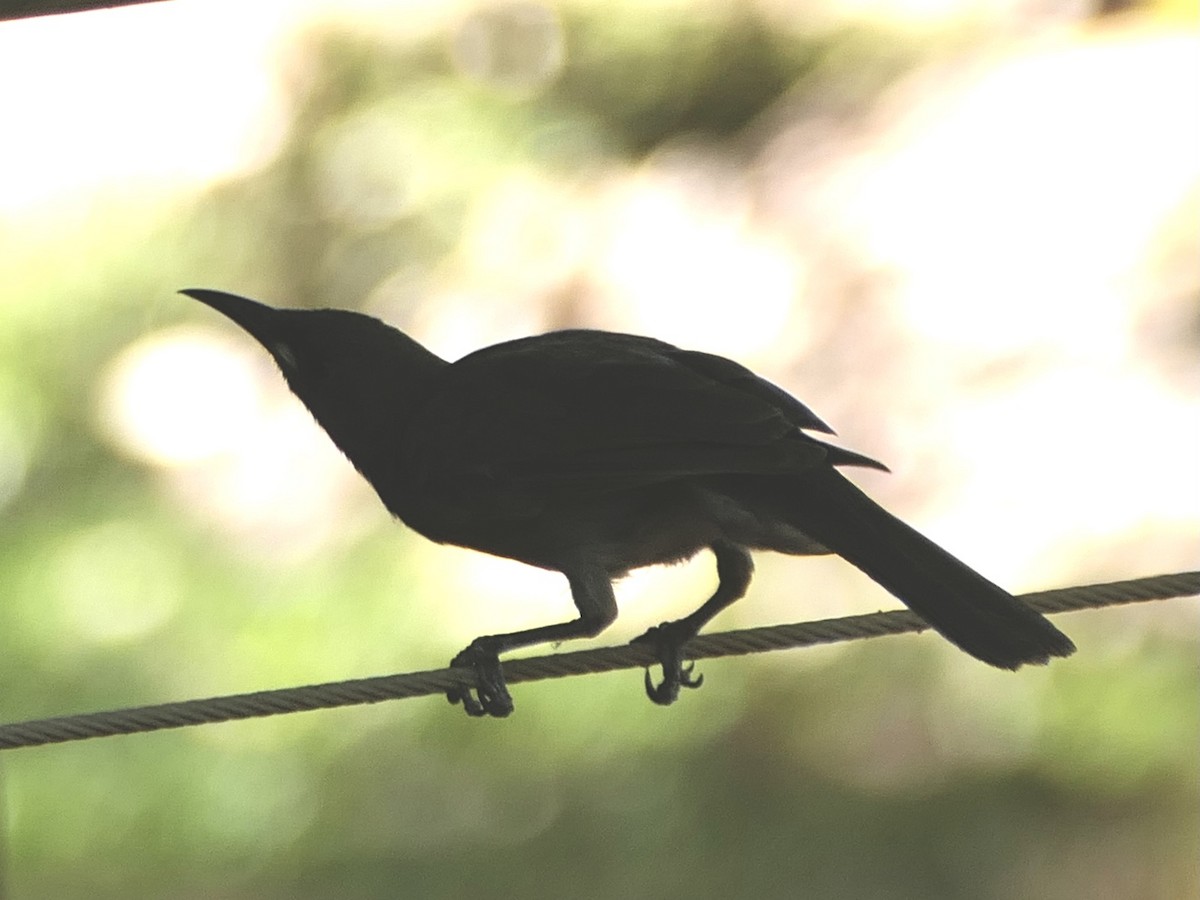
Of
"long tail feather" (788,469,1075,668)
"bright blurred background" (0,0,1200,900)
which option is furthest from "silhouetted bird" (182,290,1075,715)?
"bright blurred background" (0,0,1200,900)

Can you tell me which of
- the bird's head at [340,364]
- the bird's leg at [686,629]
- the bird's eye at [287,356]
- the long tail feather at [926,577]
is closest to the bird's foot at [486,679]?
the bird's leg at [686,629]

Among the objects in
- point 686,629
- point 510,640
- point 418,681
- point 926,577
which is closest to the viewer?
point 418,681

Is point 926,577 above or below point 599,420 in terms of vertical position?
below

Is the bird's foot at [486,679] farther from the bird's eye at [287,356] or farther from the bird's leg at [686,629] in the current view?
the bird's eye at [287,356]

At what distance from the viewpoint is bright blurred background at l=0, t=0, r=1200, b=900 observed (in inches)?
297

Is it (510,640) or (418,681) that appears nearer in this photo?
(418,681)

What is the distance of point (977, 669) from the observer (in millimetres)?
7828

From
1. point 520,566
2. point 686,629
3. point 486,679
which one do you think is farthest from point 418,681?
point 520,566

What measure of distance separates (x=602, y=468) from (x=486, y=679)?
20.4 inches

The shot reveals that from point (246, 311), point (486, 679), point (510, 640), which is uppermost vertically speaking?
point (246, 311)

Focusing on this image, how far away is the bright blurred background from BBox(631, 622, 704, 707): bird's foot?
310 cm

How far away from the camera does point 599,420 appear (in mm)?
4039

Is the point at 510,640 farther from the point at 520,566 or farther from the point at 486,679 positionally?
the point at 520,566

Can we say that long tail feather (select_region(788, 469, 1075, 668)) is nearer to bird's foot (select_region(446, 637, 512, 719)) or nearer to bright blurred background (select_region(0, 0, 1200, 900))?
bird's foot (select_region(446, 637, 512, 719))
